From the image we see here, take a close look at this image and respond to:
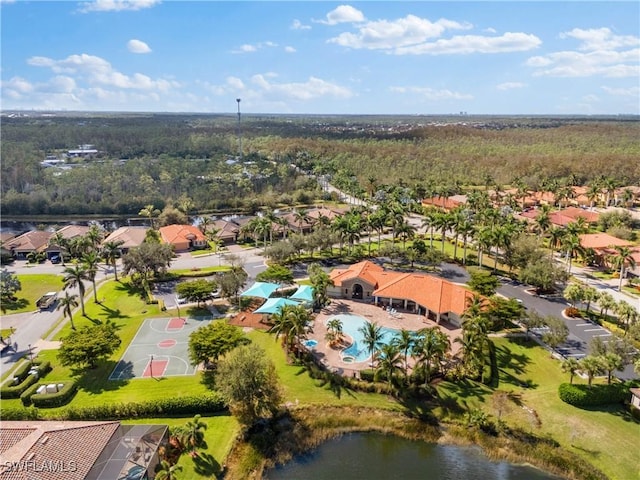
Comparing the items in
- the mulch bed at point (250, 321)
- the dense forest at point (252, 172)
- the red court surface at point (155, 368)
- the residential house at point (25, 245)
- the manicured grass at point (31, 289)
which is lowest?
the manicured grass at point (31, 289)

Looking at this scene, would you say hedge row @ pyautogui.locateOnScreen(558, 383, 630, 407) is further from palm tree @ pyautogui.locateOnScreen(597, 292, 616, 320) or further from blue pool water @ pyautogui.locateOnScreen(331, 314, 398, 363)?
blue pool water @ pyautogui.locateOnScreen(331, 314, 398, 363)

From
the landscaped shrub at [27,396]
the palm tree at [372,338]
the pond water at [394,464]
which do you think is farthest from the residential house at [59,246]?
the pond water at [394,464]

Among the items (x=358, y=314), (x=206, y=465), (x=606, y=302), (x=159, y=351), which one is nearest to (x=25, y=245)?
(x=159, y=351)

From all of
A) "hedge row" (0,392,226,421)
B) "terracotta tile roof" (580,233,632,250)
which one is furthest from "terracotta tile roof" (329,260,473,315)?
"terracotta tile roof" (580,233,632,250)

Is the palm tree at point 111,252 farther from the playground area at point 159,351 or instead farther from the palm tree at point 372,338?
the palm tree at point 372,338

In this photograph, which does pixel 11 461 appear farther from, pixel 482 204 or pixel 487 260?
pixel 482 204
